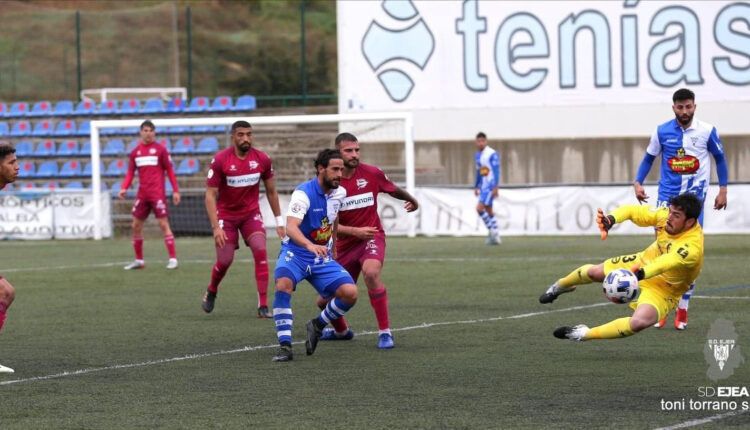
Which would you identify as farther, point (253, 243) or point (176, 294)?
point (176, 294)

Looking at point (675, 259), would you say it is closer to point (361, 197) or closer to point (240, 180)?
point (361, 197)

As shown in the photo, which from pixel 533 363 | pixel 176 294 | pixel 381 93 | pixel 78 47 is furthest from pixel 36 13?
pixel 533 363

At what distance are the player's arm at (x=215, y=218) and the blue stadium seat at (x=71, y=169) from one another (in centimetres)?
2157

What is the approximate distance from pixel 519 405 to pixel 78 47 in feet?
115

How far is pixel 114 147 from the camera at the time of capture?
113 feet

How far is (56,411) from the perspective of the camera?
821cm

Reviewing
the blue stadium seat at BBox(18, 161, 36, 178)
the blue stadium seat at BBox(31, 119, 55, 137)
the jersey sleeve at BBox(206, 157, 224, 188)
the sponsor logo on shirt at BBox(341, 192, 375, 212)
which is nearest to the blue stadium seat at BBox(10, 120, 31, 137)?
the blue stadium seat at BBox(31, 119, 55, 137)

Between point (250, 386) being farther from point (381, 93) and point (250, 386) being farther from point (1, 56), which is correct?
point (1, 56)

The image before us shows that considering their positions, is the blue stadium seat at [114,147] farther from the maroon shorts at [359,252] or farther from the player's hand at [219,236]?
the maroon shorts at [359,252]

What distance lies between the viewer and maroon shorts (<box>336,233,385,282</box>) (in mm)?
11625

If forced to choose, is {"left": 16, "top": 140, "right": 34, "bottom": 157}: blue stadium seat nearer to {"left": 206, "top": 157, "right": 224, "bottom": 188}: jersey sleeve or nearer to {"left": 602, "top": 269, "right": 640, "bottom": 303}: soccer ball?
{"left": 206, "top": 157, "right": 224, "bottom": 188}: jersey sleeve

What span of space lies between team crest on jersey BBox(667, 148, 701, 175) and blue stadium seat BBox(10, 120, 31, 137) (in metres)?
27.4

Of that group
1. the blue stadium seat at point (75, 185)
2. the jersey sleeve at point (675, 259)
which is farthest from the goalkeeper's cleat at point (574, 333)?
the blue stadium seat at point (75, 185)

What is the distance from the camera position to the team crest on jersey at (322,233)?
1088cm
